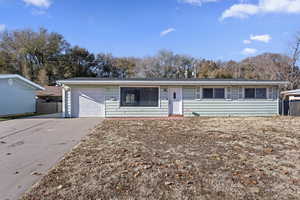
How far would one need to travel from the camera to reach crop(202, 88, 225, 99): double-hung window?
11.5 m

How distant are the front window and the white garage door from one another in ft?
4.83

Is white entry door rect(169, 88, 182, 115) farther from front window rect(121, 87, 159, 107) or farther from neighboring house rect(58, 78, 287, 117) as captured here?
front window rect(121, 87, 159, 107)

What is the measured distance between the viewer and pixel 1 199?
7.54 ft

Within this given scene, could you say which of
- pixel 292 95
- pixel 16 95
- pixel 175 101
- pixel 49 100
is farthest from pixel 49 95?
pixel 292 95

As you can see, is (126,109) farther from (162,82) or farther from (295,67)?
(295,67)

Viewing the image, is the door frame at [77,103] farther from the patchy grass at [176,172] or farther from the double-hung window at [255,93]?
the double-hung window at [255,93]

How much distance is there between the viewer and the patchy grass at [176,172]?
243 centimetres

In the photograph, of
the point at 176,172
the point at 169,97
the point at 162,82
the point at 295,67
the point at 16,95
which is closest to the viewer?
the point at 176,172

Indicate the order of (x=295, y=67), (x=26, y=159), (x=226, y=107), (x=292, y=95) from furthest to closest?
1. (x=295, y=67)
2. (x=292, y=95)
3. (x=226, y=107)
4. (x=26, y=159)

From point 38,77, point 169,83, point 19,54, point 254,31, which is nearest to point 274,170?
point 169,83

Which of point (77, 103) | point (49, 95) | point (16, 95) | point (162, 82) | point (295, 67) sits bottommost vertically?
point (77, 103)

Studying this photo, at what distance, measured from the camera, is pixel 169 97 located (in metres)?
11.5

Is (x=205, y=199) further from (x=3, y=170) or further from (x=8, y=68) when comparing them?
(x=8, y=68)

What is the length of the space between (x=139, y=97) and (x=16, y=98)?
10.2 m
